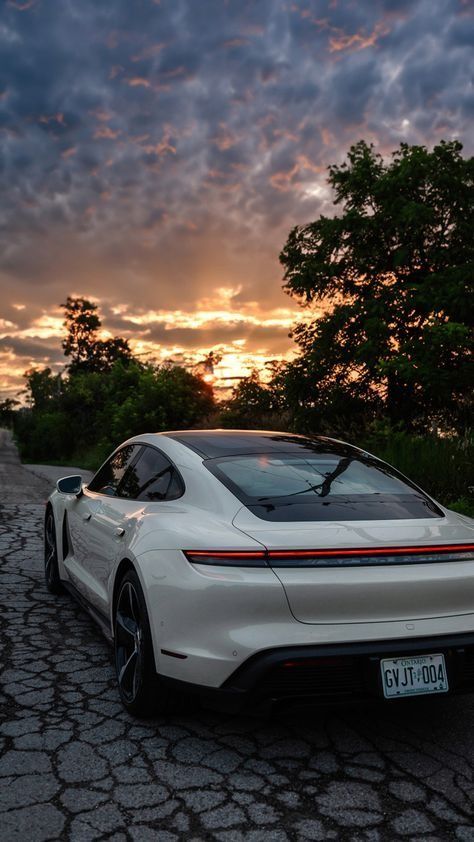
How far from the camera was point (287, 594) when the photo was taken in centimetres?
264

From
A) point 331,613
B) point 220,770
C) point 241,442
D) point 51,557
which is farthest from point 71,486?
point 331,613

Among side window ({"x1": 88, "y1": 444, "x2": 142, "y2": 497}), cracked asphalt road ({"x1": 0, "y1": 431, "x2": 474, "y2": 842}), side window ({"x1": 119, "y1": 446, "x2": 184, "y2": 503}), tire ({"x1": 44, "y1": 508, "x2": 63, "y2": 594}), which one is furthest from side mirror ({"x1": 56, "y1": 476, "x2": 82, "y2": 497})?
cracked asphalt road ({"x1": 0, "y1": 431, "x2": 474, "y2": 842})

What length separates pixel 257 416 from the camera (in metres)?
18.7

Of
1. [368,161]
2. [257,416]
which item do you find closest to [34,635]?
[257,416]

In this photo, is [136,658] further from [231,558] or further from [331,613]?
[331,613]

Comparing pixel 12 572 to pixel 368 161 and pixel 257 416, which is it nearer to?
pixel 257 416

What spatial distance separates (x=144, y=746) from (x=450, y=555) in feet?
5.19

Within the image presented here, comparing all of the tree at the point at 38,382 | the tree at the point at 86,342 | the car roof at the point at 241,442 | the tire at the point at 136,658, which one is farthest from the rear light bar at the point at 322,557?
the tree at the point at 38,382

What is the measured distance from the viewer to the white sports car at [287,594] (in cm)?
266

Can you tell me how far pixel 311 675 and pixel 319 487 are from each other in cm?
100

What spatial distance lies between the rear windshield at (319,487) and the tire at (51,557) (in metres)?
2.47

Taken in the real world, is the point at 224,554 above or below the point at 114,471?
below

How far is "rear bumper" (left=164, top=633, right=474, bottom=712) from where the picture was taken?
8.63ft

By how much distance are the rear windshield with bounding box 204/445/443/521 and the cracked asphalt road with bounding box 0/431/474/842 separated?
0.85 m
